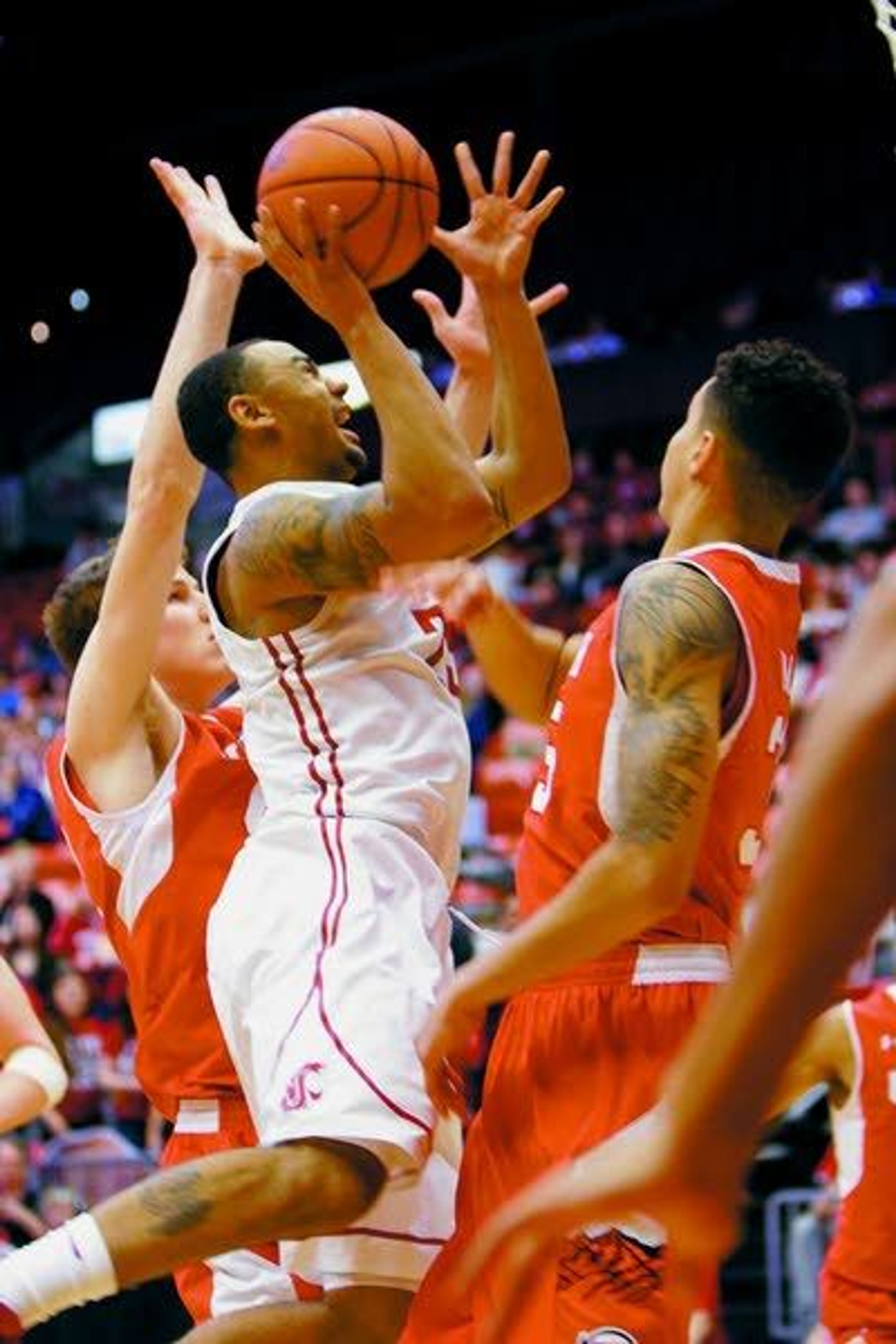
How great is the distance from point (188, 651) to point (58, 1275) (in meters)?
1.67

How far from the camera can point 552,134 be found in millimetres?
18766

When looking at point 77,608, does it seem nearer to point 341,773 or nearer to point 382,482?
point 341,773

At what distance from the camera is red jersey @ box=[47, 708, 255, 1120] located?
12.6 feet

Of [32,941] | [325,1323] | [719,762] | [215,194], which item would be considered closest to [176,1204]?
[325,1323]

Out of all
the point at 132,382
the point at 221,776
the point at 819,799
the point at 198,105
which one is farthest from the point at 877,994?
the point at 132,382

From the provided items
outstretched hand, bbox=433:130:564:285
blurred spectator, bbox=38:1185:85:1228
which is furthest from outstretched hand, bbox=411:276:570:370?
blurred spectator, bbox=38:1185:85:1228

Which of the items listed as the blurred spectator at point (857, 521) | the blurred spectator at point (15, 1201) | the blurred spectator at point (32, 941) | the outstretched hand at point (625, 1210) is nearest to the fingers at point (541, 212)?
the outstretched hand at point (625, 1210)

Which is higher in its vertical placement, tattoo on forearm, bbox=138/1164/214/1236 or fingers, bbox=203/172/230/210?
fingers, bbox=203/172/230/210

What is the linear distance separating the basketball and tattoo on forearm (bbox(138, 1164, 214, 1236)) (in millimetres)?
1541

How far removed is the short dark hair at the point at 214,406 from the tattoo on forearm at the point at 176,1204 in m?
1.22

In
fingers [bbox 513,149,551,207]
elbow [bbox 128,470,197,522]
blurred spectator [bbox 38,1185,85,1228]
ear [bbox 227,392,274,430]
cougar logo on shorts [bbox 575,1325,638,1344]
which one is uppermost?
fingers [bbox 513,149,551,207]

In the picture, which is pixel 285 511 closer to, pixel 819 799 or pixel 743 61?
pixel 819 799

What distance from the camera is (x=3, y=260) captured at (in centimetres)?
1972

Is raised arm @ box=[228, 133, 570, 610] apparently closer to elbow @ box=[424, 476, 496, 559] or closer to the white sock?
elbow @ box=[424, 476, 496, 559]
